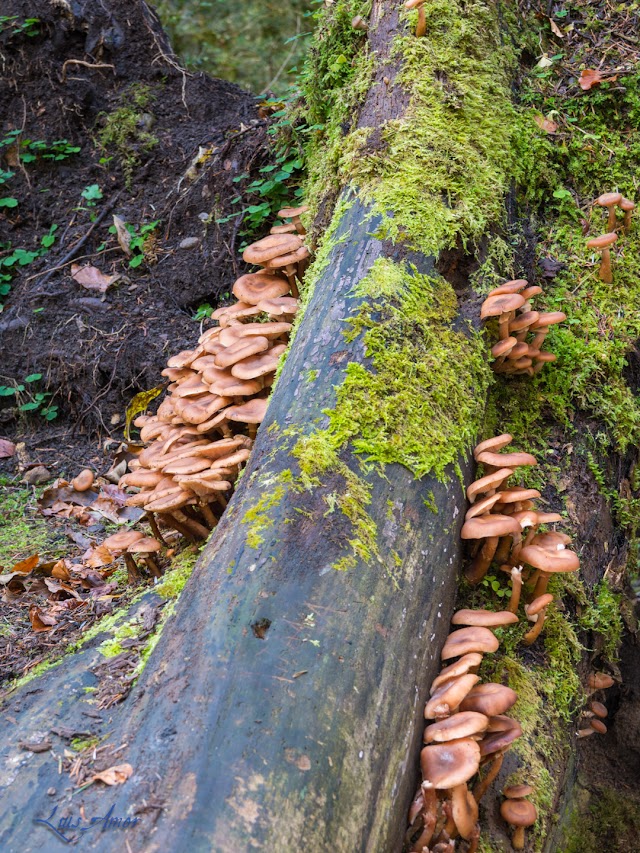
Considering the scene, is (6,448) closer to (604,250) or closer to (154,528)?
(154,528)

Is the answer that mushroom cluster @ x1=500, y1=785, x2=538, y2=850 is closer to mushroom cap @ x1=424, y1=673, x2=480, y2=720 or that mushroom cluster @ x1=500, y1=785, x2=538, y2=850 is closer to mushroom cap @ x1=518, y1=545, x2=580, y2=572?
mushroom cap @ x1=424, y1=673, x2=480, y2=720

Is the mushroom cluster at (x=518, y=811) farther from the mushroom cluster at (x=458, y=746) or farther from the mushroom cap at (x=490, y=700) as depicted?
the mushroom cap at (x=490, y=700)

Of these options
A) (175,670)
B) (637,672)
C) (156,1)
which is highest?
(156,1)

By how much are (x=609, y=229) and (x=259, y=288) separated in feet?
7.29

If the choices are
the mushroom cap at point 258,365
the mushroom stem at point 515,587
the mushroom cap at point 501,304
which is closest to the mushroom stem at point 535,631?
the mushroom stem at point 515,587

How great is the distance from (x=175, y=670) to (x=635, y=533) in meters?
2.81

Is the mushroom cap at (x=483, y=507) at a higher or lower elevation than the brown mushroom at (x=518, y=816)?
higher

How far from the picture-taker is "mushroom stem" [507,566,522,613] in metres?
2.98

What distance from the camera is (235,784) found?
6.71ft

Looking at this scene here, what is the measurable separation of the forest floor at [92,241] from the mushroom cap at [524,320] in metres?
2.70

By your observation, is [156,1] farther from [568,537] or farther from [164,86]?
[568,537]

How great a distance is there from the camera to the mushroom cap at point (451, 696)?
8.01 ft

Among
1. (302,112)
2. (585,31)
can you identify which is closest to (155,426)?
(302,112)

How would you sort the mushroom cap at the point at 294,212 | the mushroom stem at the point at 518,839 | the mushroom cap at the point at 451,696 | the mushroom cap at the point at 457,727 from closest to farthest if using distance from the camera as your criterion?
the mushroom cap at the point at 457,727
the mushroom cap at the point at 451,696
the mushroom stem at the point at 518,839
the mushroom cap at the point at 294,212
